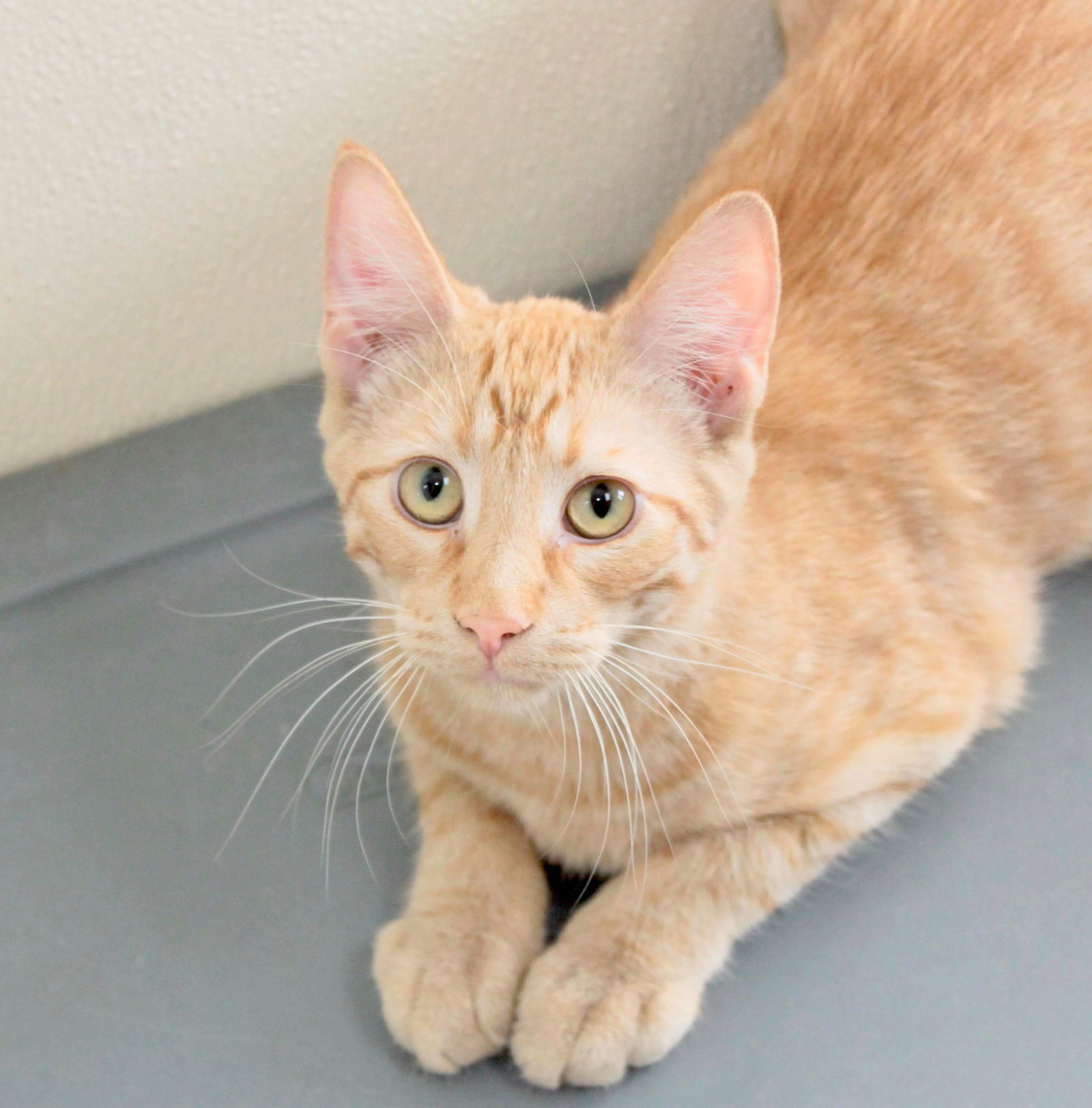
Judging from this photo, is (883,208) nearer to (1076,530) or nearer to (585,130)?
(1076,530)

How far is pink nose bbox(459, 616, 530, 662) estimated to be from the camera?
1001mm

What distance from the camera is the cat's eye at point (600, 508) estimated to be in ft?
3.47

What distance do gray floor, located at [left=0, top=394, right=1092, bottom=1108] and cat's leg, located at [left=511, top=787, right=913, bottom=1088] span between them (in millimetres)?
43

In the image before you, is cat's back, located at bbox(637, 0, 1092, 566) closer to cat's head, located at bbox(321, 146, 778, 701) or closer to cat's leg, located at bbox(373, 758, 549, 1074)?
cat's head, located at bbox(321, 146, 778, 701)

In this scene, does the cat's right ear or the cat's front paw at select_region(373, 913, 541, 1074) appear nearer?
the cat's right ear

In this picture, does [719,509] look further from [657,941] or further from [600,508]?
[657,941]

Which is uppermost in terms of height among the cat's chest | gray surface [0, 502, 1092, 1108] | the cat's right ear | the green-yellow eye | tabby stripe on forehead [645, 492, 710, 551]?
the cat's right ear

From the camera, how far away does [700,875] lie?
1240 millimetres

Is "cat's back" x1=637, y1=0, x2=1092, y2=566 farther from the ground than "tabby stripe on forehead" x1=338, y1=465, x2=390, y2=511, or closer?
farther from the ground

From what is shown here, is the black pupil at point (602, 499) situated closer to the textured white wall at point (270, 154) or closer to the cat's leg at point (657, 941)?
the cat's leg at point (657, 941)

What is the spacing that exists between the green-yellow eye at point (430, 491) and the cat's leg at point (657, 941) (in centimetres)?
42

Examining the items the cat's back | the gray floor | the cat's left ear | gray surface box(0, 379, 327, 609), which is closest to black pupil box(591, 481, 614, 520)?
the cat's left ear

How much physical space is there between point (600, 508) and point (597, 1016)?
1.48 ft

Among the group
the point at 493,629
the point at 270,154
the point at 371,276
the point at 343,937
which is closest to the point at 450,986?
the point at 343,937
